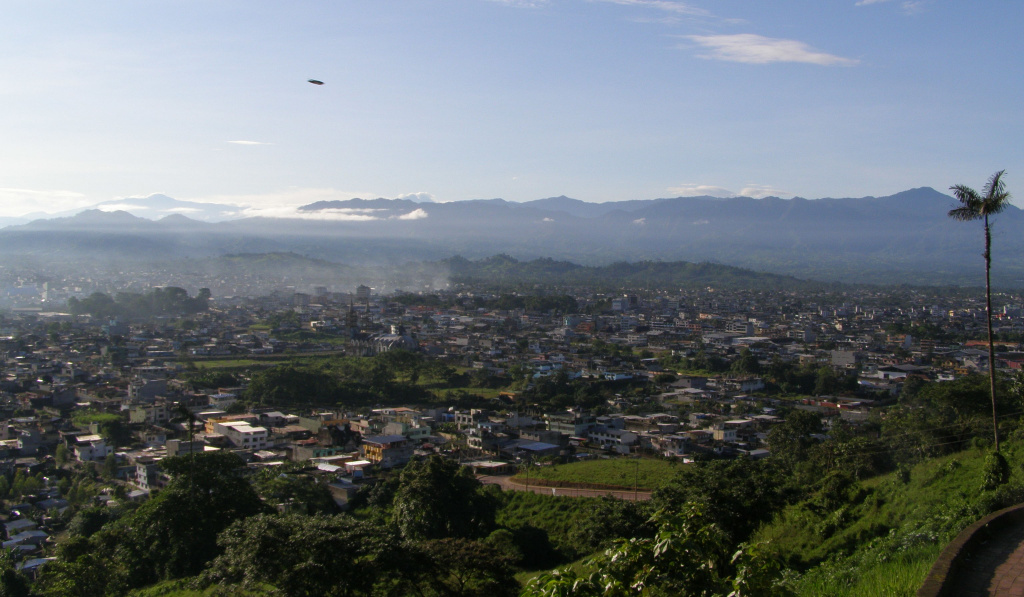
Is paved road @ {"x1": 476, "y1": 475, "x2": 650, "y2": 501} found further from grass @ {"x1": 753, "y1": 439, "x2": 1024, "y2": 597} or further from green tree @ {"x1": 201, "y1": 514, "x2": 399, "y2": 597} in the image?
green tree @ {"x1": 201, "y1": 514, "x2": 399, "y2": 597}

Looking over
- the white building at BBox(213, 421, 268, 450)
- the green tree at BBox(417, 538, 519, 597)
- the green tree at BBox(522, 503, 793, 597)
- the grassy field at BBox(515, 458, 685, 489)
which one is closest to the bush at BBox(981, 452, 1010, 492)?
the green tree at BBox(417, 538, 519, 597)

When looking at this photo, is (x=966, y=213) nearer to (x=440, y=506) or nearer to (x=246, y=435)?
(x=440, y=506)

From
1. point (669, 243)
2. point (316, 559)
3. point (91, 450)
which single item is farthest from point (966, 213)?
point (669, 243)

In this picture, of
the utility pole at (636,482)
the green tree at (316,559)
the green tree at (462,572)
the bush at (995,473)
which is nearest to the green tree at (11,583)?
the green tree at (316,559)

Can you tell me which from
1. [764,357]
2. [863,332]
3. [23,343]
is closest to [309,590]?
[764,357]

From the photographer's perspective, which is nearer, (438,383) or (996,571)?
(996,571)

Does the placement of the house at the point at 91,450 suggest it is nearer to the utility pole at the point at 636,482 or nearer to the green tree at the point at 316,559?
the utility pole at the point at 636,482
